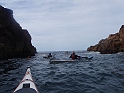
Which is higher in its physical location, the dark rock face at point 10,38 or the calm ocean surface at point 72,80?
the dark rock face at point 10,38

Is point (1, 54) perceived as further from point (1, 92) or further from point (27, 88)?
point (27, 88)

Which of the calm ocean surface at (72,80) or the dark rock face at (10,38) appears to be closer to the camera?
the calm ocean surface at (72,80)

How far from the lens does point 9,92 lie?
8977 millimetres

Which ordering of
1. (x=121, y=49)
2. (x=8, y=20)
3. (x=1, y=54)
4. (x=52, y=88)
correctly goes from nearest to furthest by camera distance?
(x=52, y=88), (x=1, y=54), (x=8, y=20), (x=121, y=49)

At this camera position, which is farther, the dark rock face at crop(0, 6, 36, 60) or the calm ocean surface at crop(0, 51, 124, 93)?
the dark rock face at crop(0, 6, 36, 60)

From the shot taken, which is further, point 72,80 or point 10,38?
point 10,38

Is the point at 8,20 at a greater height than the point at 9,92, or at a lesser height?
greater

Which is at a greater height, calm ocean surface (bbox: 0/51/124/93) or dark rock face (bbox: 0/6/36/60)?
dark rock face (bbox: 0/6/36/60)

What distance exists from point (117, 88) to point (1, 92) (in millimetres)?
7415

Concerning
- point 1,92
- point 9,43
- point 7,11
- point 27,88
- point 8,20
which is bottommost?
point 1,92

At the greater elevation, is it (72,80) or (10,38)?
(10,38)

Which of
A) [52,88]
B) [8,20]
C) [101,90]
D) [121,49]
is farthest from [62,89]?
[121,49]

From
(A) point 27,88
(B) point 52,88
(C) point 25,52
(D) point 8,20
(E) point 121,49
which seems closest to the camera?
(A) point 27,88

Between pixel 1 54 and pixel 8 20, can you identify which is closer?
pixel 1 54
